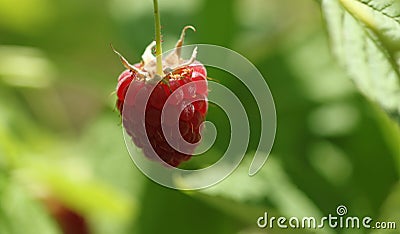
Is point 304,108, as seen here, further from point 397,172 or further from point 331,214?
point 331,214

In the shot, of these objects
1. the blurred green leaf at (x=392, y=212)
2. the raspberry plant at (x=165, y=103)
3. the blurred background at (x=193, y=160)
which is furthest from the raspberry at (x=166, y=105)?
the blurred green leaf at (x=392, y=212)

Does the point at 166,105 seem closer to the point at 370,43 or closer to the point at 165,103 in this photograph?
the point at 165,103

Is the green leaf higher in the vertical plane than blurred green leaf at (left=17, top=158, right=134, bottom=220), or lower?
lower

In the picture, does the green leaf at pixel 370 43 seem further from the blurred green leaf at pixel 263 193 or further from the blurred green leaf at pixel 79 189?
the blurred green leaf at pixel 79 189

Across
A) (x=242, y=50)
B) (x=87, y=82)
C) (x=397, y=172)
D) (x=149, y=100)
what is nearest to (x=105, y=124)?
(x=87, y=82)

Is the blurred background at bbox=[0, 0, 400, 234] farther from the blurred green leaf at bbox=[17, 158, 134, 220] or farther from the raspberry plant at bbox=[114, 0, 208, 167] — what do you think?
the raspberry plant at bbox=[114, 0, 208, 167]

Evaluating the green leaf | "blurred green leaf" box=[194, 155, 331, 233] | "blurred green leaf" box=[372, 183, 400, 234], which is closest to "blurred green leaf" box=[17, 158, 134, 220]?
"blurred green leaf" box=[194, 155, 331, 233]

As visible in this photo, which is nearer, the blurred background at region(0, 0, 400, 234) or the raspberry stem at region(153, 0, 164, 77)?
the raspberry stem at region(153, 0, 164, 77)
